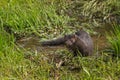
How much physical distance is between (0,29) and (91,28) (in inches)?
50.1

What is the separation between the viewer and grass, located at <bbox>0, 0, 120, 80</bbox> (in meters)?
4.13

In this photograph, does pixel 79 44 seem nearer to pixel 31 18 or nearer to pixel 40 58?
pixel 40 58

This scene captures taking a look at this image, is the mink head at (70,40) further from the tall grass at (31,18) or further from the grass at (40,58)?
the tall grass at (31,18)

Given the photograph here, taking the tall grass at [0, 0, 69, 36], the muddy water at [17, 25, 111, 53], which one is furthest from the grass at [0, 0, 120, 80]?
the muddy water at [17, 25, 111, 53]

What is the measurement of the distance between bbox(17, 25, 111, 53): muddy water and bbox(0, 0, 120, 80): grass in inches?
5.3

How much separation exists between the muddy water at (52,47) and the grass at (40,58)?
0.13 metres

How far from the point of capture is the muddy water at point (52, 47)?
192 inches

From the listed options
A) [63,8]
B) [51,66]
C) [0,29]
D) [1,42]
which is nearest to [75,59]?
[51,66]

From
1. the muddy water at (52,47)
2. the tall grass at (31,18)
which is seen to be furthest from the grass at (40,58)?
the muddy water at (52,47)

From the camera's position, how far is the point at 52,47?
16.2 feet

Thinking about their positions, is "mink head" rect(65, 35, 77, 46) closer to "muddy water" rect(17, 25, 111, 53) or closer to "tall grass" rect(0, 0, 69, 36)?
"muddy water" rect(17, 25, 111, 53)

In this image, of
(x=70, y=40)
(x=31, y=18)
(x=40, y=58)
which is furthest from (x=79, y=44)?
(x=31, y=18)

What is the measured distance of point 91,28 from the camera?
5570mm

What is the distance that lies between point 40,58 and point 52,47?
0.46 m
